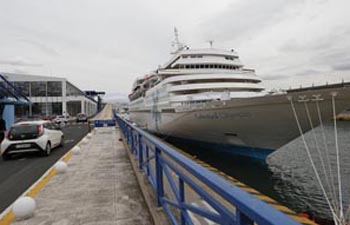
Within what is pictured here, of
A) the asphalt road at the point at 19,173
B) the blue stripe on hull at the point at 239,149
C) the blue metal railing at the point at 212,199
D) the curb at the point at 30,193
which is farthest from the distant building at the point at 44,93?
the blue metal railing at the point at 212,199

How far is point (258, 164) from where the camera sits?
11352 mm

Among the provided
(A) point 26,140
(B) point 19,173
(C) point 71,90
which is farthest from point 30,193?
(C) point 71,90

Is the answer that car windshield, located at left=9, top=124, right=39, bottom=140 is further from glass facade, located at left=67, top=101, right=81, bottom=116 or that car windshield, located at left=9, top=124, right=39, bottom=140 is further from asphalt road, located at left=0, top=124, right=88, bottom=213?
glass facade, located at left=67, top=101, right=81, bottom=116

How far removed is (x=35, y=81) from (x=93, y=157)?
1886 inches

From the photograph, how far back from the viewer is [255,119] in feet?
33.1

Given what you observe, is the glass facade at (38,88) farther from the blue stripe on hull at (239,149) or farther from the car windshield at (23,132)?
the car windshield at (23,132)

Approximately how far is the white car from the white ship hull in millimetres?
6257

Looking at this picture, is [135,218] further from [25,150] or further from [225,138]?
[225,138]

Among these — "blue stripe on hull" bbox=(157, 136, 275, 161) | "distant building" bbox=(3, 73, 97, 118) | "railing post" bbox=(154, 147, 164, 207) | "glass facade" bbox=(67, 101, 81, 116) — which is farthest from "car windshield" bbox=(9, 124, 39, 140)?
"glass facade" bbox=(67, 101, 81, 116)

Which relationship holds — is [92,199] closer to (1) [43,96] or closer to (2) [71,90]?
(1) [43,96]

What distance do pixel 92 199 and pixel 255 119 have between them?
683 cm

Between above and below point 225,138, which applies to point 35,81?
above

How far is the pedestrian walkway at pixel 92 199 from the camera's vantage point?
401 centimetres

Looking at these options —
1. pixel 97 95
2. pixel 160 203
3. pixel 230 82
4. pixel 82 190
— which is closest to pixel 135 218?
pixel 160 203
